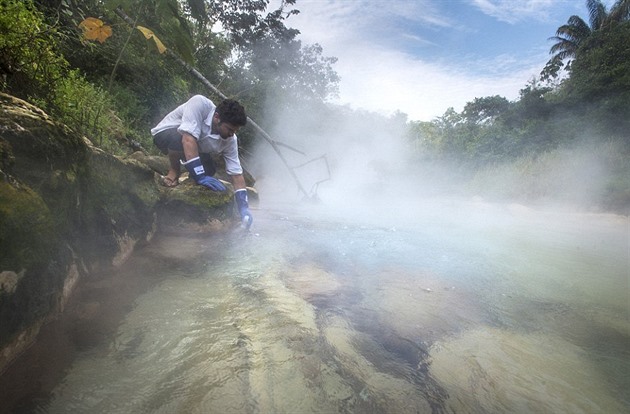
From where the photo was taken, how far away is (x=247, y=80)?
14.9 metres

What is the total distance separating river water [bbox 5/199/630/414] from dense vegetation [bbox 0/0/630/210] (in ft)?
6.40

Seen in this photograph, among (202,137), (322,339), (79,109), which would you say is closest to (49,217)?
(322,339)

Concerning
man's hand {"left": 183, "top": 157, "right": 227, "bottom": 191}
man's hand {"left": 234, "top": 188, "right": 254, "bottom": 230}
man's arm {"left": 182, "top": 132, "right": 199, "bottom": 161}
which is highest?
man's arm {"left": 182, "top": 132, "right": 199, "bottom": 161}

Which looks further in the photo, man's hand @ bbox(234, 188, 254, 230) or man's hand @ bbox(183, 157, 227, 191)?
man's hand @ bbox(234, 188, 254, 230)

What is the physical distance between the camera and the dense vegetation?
2781mm

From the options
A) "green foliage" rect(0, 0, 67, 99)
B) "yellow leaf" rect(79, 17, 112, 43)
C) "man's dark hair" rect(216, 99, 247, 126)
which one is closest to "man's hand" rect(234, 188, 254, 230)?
"man's dark hair" rect(216, 99, 247, 126)

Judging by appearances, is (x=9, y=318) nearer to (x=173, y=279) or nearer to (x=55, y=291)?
(x=55, y=291)

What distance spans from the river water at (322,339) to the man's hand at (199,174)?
2.38 feet

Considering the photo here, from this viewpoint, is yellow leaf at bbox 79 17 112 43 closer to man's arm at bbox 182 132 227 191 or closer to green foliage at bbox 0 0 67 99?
green foliage at bbox 0 0 67 99

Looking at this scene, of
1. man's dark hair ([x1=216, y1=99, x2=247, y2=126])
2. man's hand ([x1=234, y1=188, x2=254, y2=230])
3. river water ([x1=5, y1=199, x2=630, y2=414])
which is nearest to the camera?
river water ([x1=5, y1=199, x2=630, y2=414])

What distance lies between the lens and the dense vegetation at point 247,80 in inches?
109

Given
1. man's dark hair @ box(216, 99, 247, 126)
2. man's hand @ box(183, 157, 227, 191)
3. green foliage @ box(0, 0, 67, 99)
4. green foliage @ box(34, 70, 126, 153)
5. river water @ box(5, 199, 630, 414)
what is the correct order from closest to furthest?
river water @ box(5, 199, 630, 414), green foliage @ box(0, 0, 67, 99), green foliage @ box(34, 70, 126, 153), man's dark hair @ box(216, 99, 247, 126), man's hand @ box(183, 157, 227, 191)

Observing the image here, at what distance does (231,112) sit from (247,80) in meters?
13.2

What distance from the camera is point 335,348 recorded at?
57.1 inches
